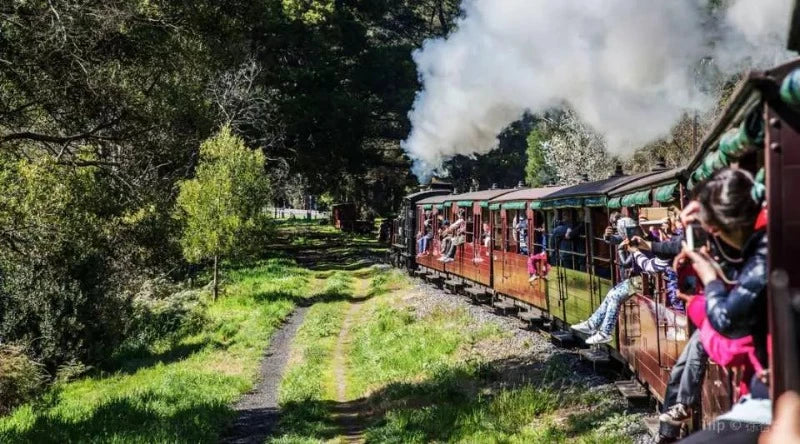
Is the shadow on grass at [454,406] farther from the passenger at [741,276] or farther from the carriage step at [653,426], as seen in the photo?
the passenger at [741,276]

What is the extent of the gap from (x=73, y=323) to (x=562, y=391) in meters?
12.5

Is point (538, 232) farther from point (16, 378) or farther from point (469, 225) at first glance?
point (16, 378)

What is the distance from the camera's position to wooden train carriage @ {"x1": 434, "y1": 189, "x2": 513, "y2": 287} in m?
17.2

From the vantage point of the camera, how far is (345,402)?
39.4ft

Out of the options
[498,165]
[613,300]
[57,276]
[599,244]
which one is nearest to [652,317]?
[613,300]

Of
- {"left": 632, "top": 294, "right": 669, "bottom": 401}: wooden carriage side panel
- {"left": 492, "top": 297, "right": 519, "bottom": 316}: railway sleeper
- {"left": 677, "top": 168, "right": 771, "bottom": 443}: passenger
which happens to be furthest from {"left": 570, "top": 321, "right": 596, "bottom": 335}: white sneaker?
{"left": 677, "top": 168, "right": 771, "bottom": 443}: passenger

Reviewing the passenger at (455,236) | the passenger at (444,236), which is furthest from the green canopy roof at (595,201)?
the passenger at (444,236)

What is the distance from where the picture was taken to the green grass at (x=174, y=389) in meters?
10.1

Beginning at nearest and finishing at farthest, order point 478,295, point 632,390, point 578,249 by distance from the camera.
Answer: point 632,390 → point 578,249 → point 478,295

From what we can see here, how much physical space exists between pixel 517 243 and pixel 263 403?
5885 millimetres

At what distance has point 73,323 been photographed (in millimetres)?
17219

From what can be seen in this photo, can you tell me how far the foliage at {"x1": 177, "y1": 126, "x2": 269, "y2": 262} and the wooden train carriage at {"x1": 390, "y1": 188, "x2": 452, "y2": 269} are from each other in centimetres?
529

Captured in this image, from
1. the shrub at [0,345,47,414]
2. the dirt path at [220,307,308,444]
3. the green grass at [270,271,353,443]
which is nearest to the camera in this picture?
the green grass at [270,271,353,443]

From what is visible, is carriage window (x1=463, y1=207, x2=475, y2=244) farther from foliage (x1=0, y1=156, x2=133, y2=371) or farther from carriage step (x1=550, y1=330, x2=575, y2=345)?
foliage (x1=0, y1=156, x2=133, y2=371)
